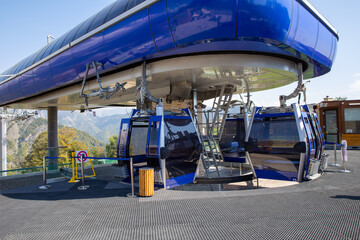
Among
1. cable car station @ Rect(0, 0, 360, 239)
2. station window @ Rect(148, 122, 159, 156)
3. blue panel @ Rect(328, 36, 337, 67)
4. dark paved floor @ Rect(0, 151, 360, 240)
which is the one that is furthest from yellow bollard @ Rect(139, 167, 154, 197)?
blue panel @ Rect(328, 36, 337, 67)

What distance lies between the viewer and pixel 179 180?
295 inches

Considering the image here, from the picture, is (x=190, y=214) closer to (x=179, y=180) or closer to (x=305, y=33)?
(x=179, y=180)

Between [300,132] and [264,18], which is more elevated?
[264,18]

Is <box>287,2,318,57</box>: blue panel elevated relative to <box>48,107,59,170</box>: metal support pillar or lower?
elevated

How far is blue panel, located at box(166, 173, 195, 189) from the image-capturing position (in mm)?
7123

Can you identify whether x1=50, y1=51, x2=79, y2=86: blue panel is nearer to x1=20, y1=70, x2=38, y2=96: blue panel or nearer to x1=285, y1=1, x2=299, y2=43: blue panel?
x1=20, y1=70, x2=38, y2=96: blue panel

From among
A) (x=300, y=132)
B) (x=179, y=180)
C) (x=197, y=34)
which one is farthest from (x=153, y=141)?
(x=300, y=132)

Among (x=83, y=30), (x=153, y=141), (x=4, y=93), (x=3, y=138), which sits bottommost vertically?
(x=3, y=138)

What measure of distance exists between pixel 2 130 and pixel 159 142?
31620 millimetres

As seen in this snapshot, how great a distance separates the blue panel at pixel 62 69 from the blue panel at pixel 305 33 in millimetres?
8780

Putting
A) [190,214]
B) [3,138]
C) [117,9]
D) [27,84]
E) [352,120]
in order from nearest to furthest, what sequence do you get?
[190,214]
[117,9]
[27,84]
[352,120]
[3,138]

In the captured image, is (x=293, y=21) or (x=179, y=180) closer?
(x=293, y=21)

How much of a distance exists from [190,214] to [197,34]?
4558 millimetres

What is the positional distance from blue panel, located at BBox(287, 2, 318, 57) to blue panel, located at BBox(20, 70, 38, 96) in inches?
520
